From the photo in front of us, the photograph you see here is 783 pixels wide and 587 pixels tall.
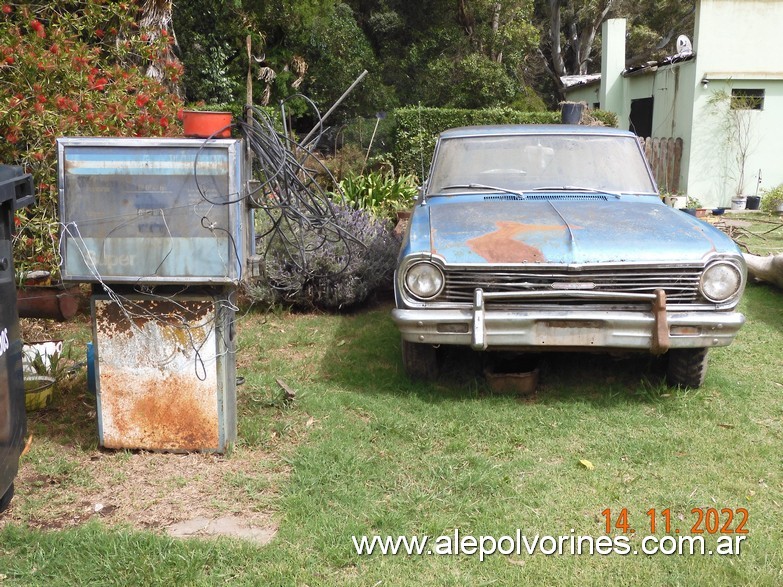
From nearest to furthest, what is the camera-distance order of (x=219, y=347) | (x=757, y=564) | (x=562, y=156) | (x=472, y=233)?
(x=757, y=564) → (x=219, y=347) → (x=472, y=233) → (x=562, y=156)

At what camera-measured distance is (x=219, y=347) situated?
12.8 feet

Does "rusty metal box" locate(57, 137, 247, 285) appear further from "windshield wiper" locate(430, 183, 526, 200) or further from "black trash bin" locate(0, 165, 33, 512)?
"windshield wiper" locate(430, 183, 526, 200)

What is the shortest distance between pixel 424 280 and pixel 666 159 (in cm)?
1374

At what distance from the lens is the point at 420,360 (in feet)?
16.2

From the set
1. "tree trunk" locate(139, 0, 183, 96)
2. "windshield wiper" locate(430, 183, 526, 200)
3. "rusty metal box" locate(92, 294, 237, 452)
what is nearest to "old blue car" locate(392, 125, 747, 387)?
"windshield wiper" locate(430, 183, 526, 200)

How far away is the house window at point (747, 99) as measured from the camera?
52.7 feet

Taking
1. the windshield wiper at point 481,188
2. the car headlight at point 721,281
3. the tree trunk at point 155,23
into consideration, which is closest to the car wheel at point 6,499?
the windshield wiper at point 481,188

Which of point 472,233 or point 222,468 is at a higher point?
point 472,233

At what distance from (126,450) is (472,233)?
7.49 ft

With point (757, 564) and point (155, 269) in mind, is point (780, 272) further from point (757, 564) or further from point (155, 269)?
point (155, 269)

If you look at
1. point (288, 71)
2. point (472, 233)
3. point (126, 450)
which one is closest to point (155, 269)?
point (126, 450)

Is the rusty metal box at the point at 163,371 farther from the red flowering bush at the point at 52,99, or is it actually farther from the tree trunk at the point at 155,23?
the tree trunk at the point at 155,23

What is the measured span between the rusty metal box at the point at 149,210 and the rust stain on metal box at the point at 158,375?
8.3 inches

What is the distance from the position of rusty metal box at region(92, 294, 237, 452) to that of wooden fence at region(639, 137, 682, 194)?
14.5 meters
